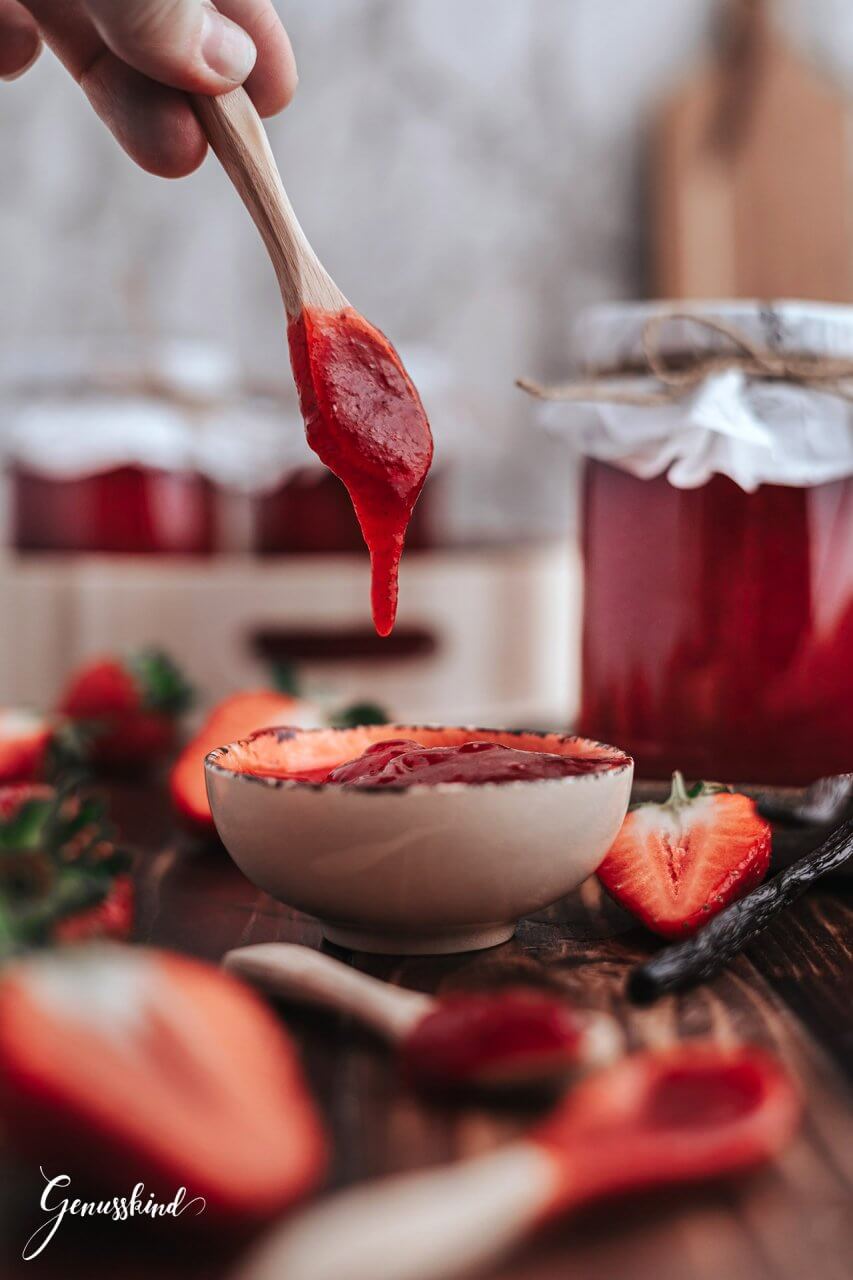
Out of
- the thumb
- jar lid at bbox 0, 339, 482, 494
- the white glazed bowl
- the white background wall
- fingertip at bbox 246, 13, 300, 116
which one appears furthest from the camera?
the white background wall

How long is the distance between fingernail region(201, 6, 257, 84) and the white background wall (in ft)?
3.98

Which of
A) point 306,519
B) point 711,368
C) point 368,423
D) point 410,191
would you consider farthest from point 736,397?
point 410,191

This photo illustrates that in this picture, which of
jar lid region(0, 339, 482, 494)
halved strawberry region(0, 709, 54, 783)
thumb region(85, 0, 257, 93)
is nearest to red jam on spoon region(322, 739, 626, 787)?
thumb region(85, 0, 257, 93)

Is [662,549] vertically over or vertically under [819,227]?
under

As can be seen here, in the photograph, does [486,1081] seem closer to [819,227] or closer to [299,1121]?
[299,1121]

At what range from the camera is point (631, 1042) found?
1.61ft

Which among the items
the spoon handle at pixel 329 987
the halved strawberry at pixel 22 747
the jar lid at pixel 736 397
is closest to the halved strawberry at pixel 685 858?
the spoon handle at pixel 329 987

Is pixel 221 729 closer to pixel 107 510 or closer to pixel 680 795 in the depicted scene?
pixel 680 795

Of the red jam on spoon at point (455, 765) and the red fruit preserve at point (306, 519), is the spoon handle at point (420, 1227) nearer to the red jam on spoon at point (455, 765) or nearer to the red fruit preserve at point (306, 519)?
the red jam on spoon at point (455, 765)

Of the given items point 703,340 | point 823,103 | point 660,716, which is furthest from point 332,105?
point 660,716

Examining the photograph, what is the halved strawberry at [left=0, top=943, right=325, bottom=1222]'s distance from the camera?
1.09 feet

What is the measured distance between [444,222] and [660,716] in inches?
49.9

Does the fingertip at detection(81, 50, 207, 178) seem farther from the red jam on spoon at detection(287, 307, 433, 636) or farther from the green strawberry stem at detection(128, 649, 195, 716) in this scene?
the green strawberry stem at detection(128, 649, 195, 716)

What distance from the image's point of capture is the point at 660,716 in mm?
879
